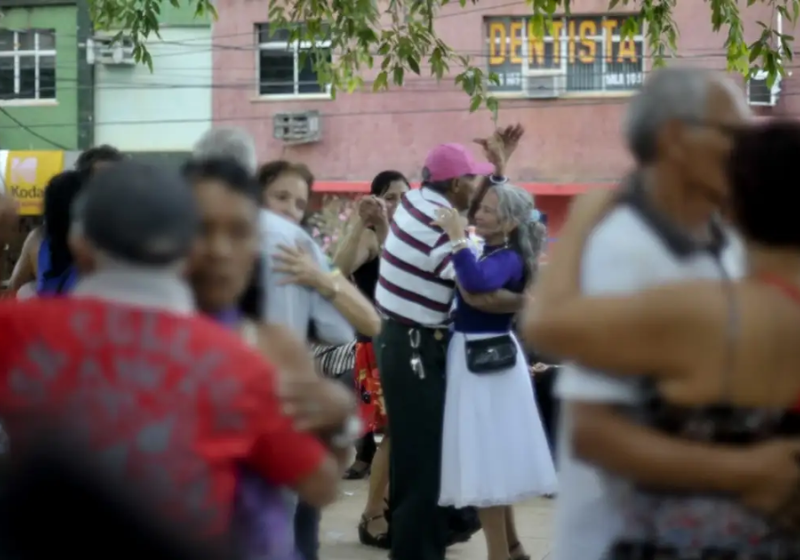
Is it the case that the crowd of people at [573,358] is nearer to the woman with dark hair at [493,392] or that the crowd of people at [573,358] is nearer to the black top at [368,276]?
the woman with dark hair at [493,392]

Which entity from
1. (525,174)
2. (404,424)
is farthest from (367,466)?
(525,174)

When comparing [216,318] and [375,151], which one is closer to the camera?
[216,318]

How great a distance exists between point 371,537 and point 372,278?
1336 millimetres

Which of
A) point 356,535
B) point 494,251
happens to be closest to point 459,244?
point 494,251

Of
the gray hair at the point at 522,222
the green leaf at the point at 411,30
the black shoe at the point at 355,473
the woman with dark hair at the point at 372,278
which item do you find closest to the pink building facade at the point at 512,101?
the green leaf at the point at 411,30

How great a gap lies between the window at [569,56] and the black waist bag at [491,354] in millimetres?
18149

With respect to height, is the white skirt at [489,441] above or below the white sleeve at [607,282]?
below

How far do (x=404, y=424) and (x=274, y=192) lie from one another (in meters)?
1.52

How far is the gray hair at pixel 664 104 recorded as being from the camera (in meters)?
2.62

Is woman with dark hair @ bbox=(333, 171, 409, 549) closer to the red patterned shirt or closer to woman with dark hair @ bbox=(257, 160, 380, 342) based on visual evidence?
woman with dark hair @ bbox=(257, 160, 380, 342)

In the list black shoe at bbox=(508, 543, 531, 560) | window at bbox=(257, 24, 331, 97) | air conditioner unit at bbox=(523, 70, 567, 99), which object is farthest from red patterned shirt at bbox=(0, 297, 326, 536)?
window at bbox=(257, 24, 331, 97)

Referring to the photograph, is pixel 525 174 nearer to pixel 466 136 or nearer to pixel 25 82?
pixel 466 136

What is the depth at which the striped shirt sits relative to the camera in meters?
5.81

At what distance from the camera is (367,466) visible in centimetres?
888
